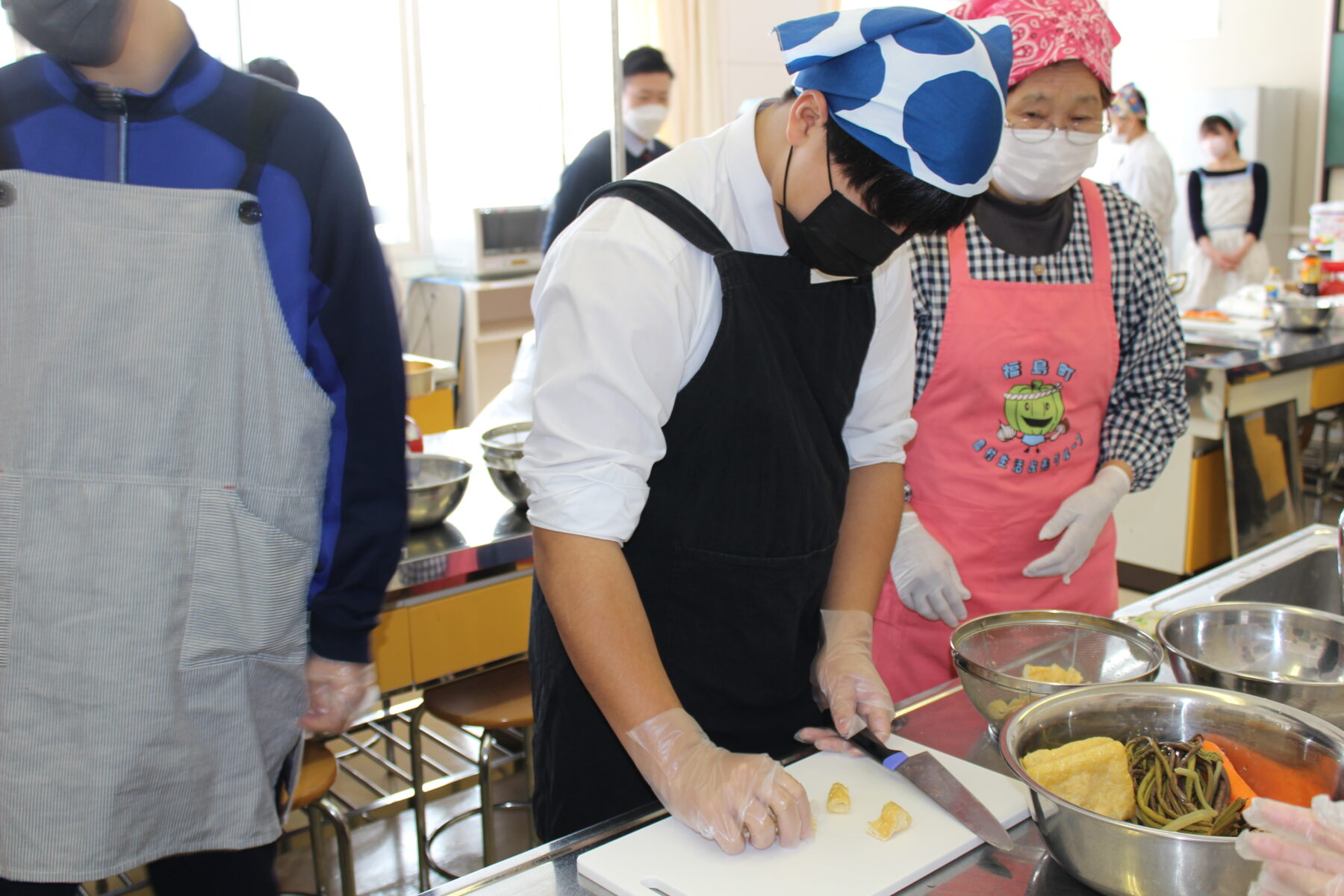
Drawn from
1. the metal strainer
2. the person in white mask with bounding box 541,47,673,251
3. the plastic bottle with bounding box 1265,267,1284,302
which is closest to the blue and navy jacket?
the metal strainer

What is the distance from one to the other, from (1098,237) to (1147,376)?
238mm

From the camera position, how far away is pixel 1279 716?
0.99m

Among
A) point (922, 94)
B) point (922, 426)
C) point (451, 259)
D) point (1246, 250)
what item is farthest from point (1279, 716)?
point (1246, 250)

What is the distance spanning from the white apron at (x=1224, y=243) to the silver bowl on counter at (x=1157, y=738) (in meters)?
6.08

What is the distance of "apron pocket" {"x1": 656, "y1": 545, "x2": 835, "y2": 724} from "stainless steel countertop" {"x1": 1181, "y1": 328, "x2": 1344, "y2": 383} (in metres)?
2.68

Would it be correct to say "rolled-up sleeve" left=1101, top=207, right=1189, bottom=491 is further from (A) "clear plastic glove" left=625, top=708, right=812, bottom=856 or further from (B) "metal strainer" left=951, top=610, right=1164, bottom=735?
(A) "clear plastic glove" left=625, top=708, right=812, bottom=856

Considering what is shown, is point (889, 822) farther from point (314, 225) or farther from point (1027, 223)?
point (1027, 223)

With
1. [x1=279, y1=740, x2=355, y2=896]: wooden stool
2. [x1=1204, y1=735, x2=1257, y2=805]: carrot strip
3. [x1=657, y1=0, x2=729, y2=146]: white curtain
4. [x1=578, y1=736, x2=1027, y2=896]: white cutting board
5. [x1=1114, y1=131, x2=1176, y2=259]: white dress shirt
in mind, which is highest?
[x1=657, y1=0, x2=729, y2=146]: white curtain

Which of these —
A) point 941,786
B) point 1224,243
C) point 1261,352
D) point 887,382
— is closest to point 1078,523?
point 887,382

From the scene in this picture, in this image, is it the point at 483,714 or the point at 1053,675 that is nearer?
the point at 1053,675

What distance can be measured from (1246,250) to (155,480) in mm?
6759

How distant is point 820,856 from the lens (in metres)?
0.97

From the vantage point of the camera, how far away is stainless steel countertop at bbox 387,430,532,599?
77.1 inches

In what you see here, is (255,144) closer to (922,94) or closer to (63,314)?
(63,314)
